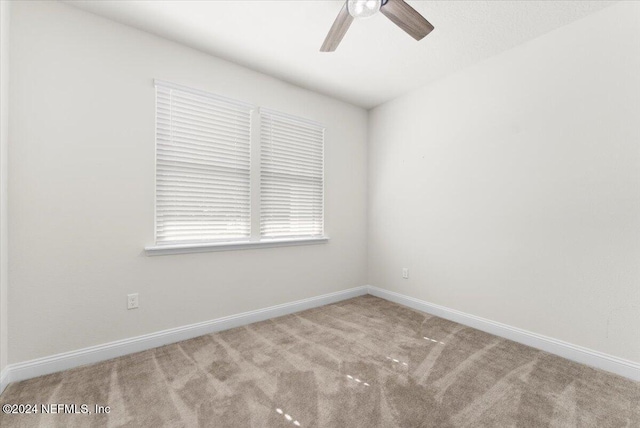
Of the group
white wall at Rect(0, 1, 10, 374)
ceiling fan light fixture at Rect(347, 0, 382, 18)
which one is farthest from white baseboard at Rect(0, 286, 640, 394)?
ceiling fan light fixture at Rect(347, 0, 382, 18)

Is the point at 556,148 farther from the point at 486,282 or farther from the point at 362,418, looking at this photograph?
the point at 362,418

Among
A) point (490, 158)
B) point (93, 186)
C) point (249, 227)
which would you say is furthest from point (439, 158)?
point (93, 186)

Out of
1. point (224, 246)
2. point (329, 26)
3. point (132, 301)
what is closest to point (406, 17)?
point (329, 26)

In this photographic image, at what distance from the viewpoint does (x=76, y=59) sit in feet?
6.81

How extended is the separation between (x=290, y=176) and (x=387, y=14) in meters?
1.89

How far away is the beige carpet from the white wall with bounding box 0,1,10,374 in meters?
0.40

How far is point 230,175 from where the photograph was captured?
2.81m

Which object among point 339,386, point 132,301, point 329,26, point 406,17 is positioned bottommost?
point 339,386

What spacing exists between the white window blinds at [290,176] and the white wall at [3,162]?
1861 mm

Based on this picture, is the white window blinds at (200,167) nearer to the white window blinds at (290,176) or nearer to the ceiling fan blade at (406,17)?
the white window blinds at (290,176)

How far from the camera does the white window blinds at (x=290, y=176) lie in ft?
10.1

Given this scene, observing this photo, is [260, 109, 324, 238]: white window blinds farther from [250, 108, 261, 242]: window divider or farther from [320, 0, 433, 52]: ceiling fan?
[320, 0, 433, 52]: ceiling fan

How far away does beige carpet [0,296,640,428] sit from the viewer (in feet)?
5.09

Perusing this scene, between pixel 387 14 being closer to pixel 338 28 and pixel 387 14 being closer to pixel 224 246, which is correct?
pixel 338 28
